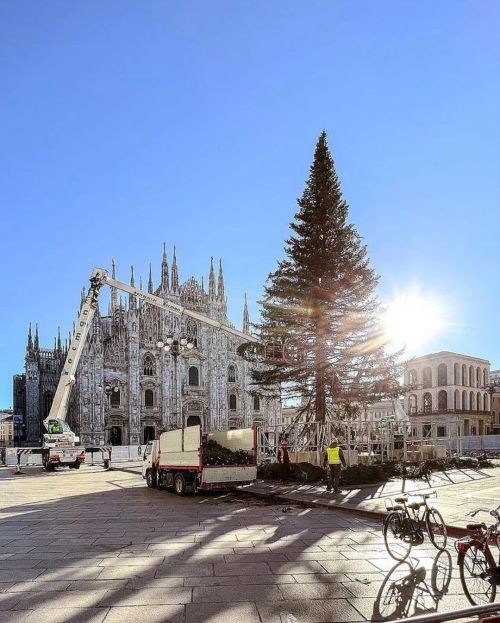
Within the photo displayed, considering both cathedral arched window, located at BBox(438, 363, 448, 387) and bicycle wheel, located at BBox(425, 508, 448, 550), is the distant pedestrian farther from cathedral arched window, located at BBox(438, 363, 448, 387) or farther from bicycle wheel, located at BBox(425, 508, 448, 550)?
cathedral arched window, located at BBox(438, 363, 448, 387)

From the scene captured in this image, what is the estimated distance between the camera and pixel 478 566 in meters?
6.42

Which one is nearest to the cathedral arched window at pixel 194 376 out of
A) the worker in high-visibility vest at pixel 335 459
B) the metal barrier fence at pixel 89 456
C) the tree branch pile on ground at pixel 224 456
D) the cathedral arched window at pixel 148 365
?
the cathedral arched window at pixel 148 365

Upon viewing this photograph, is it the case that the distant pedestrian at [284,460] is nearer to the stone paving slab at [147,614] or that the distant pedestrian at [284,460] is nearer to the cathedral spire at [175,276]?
the stone paving slab at [147,614]

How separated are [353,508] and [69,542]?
6656 mm

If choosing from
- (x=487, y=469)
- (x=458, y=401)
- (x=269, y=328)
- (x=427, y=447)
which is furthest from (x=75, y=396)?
(x=458, y=401)

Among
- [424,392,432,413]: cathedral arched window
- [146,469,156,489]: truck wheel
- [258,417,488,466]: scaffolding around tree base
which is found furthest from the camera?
[424,392,432,413]: cathedral arched window

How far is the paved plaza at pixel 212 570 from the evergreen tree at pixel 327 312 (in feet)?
47.9

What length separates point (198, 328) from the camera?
66625 millimetres

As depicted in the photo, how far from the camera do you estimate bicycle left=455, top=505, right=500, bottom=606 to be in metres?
6.18

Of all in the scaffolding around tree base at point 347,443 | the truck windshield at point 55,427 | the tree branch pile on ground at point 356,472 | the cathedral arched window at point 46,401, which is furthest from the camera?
the cathedral arched window at point 46,401

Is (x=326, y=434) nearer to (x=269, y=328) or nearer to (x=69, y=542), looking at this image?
(x=269, y=328)

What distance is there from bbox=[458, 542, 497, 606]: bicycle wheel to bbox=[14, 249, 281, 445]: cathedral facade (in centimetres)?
4974

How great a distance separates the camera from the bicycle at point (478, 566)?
618 centimetres

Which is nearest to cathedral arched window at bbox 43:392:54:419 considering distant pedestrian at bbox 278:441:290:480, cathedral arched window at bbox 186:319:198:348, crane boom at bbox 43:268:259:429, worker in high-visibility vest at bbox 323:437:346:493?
cathedral arched window at bbox 186:319:198:348
